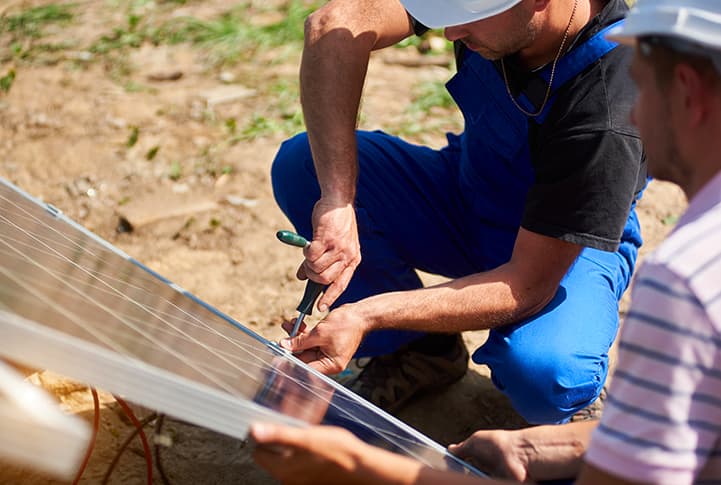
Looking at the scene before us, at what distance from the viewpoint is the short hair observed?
4.50ft

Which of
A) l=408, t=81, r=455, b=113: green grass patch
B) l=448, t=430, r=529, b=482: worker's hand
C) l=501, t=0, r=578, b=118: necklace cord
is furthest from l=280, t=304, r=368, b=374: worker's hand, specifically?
l=408, t=81, r=455, b=113: green grass patch

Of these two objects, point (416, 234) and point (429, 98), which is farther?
point (429, 98)

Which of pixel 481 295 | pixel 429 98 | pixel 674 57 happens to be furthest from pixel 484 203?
pixel 429 98

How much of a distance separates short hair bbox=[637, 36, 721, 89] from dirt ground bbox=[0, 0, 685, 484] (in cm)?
193

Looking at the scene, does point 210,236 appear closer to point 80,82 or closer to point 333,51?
point 333,51

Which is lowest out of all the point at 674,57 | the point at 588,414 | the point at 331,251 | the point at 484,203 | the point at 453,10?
the point at 588,414

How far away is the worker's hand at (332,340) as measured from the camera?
2311mm

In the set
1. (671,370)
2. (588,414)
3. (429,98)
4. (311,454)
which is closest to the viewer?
(671,370)

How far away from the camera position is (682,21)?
137 cm

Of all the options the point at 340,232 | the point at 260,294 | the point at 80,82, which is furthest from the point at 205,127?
the point at 340,232

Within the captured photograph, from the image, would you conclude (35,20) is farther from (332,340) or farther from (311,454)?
(311,454)

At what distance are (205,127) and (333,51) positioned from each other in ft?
7.40

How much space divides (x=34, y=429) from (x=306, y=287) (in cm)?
145

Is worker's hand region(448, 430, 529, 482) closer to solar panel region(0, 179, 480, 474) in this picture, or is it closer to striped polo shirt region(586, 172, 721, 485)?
solar panel region(0, 179, 480, 474)
